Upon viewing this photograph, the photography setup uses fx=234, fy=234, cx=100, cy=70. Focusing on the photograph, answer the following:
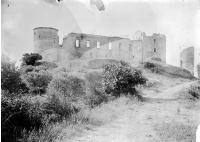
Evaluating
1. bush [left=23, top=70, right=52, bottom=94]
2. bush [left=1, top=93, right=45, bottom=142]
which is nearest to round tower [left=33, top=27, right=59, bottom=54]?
bush [left=23, top=70, right=52, bottom=94]

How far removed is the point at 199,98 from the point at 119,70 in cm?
654

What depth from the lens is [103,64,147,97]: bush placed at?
15.9 meters

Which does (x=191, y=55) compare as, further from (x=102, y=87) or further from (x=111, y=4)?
(x=111, y=4)

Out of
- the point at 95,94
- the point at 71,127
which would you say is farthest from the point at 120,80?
the point at 71,127

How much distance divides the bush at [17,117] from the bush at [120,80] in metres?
9.18

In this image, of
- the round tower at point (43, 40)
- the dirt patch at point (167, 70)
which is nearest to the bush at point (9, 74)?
the round tower at point (43, 40)

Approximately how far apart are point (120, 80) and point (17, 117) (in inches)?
414

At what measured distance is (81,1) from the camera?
695cm

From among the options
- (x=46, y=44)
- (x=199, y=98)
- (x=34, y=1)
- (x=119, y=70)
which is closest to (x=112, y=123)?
(x=34, y=1)

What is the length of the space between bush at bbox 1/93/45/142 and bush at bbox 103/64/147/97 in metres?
9.18

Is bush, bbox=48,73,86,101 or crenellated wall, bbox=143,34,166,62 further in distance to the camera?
crenellated wall, bbox=143,34,166,62

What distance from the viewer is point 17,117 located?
20.3 ft

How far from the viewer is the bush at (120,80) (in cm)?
1586

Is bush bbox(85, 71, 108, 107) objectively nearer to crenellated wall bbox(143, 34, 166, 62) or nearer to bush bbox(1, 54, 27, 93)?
bush bbox(1, 54, 27, 93)
